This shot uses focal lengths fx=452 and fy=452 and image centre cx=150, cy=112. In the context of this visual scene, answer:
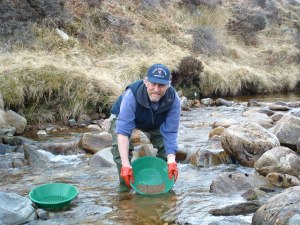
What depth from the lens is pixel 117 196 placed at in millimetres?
4594

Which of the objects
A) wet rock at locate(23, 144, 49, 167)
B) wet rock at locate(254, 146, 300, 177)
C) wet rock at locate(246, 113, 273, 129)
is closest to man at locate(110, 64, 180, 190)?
wet rock at locate(254, 146, 300, 177)

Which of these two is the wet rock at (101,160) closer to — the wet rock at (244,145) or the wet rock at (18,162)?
the wet rock at (18,162)

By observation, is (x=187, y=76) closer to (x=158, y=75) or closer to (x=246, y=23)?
(x=246, y=23)

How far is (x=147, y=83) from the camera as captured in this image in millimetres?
4074

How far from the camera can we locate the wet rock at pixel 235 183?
4.68 m

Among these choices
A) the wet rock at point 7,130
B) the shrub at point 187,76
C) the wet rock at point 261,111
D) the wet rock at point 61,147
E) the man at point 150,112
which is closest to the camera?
the man at point 150,112

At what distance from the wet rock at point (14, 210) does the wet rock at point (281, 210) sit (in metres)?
1.86

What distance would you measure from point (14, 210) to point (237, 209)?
1884 mm

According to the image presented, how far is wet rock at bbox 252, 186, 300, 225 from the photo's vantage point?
10.8 ft

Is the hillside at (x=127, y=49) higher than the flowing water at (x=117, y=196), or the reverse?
A: the hillside at (x=127, y=49)

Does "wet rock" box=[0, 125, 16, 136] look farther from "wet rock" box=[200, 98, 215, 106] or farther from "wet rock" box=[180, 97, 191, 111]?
"wet rock" box=[200, 98, 215, 106]

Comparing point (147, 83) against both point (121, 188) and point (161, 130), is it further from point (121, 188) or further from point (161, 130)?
point (121, 188)

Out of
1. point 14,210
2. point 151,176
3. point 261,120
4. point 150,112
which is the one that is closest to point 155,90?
point 150,112

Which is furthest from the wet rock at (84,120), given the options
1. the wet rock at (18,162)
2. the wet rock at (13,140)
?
the wet rock at (18,162)
